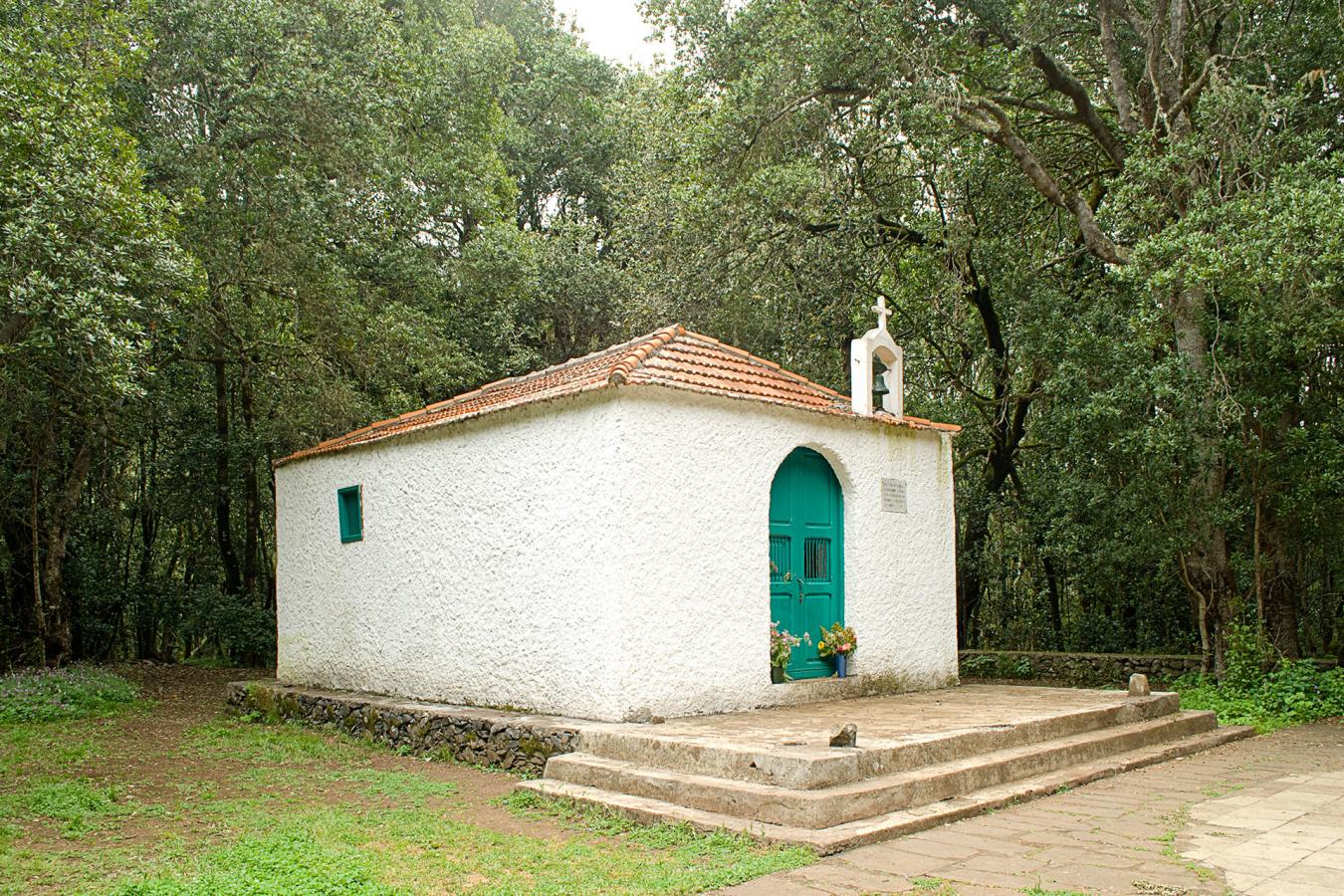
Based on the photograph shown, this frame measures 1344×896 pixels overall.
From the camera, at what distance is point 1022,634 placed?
16.9 m

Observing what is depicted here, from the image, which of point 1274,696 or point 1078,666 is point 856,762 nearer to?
point 1274,696

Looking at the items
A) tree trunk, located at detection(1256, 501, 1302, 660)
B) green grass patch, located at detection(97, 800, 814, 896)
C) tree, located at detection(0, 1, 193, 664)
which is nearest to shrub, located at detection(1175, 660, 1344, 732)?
tree trunk, located at detection(1256, 501, 1302, 660)

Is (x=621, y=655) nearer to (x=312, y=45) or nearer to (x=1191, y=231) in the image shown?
(x=1191, y=231)

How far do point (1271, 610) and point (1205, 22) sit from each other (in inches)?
296

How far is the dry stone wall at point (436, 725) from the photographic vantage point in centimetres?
826

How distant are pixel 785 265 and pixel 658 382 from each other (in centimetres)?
632

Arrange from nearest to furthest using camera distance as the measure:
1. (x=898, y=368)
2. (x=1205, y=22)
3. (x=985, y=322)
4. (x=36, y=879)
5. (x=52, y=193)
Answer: (x=36, y=879), (x=52, y=193), (x=898, y=368), (x=1205, y=22), (x=985, y=322)

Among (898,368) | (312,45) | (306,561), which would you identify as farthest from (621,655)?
(312,45)

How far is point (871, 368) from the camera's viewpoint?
10695 mm

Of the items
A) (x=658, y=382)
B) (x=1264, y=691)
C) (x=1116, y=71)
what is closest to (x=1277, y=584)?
(x=1264, y=691)

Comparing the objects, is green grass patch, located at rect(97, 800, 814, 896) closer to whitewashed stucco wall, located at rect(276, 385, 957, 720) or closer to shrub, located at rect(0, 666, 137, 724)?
whitewashed stucco wall, located at rect(276, 385, 957, 720)

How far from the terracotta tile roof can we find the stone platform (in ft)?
9.35

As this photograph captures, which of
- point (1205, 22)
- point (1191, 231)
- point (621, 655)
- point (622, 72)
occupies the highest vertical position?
point (622, 72)

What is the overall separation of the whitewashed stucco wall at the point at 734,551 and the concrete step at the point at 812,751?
25.0 inches
